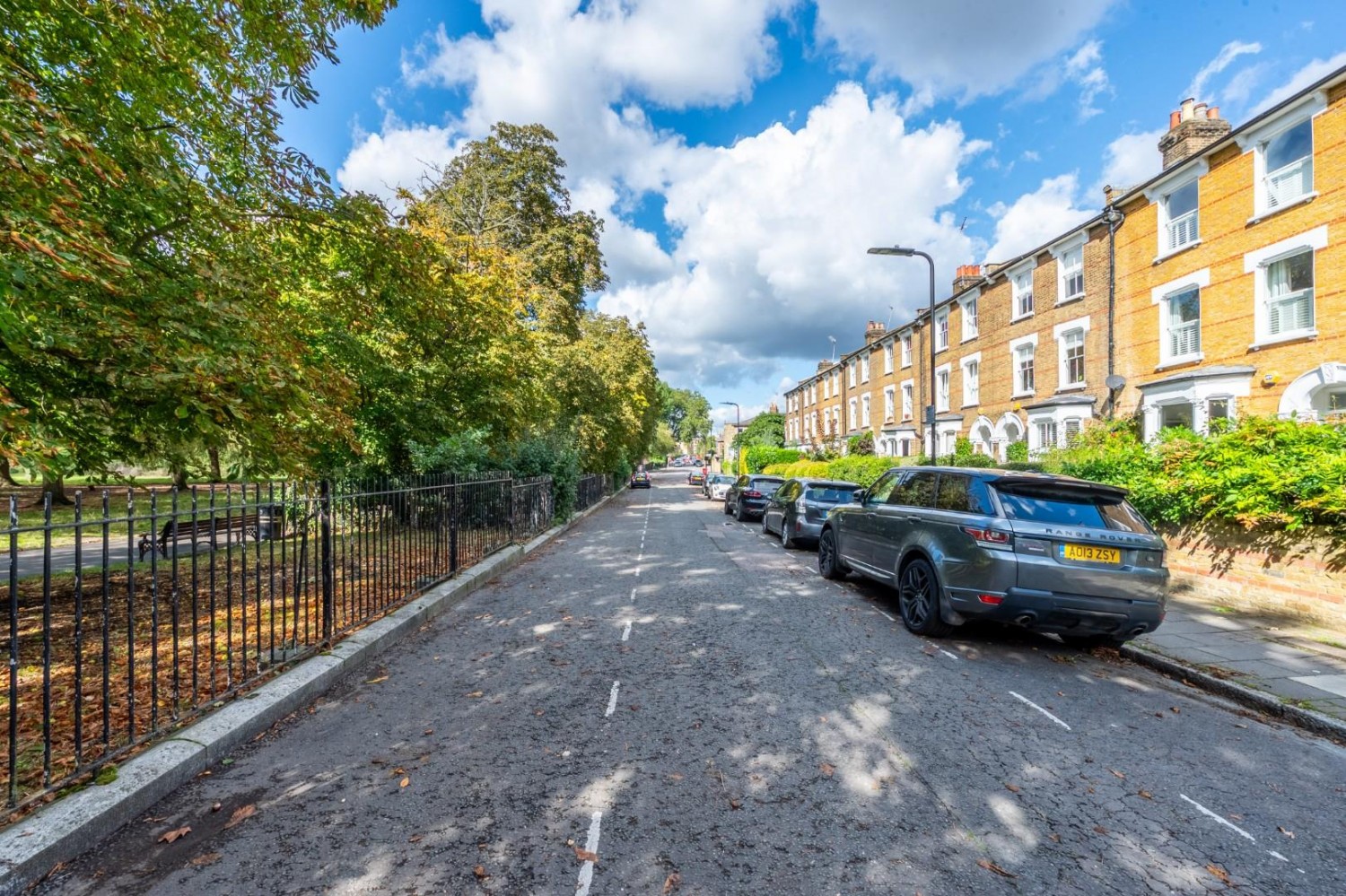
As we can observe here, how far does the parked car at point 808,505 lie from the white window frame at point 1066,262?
34.0 feet

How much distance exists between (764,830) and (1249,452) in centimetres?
832

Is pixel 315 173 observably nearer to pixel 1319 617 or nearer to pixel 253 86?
pixel 253 86

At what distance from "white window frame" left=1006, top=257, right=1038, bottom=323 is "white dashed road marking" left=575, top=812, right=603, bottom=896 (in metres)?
21.3

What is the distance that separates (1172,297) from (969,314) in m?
8.76

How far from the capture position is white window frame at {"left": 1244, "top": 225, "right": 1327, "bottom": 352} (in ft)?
38.3

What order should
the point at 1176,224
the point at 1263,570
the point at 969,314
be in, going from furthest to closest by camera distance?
the point at 969,314 → the point at 1176,224 → the point at 1263,570

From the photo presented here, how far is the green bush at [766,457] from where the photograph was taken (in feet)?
132

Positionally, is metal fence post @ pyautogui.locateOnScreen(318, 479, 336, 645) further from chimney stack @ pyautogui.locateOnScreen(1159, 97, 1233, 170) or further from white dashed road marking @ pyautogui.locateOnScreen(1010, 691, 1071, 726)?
chimney stack @ pyautogui.locateOnScreen(1159, 97, 1233, 170)

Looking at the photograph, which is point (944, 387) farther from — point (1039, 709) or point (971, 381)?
point (1039, 709)

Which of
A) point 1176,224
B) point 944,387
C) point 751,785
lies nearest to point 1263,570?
point 751,785

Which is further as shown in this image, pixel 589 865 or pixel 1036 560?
pixel 1036 560

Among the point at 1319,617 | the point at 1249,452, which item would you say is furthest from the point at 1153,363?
the point at 1319,617

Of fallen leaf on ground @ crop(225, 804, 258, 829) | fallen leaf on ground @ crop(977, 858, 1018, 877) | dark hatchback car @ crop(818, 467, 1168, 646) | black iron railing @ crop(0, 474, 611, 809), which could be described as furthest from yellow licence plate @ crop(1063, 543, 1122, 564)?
black iron railing @ crop(0, 474, 611, 809)

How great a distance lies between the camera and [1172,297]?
15.0 m
